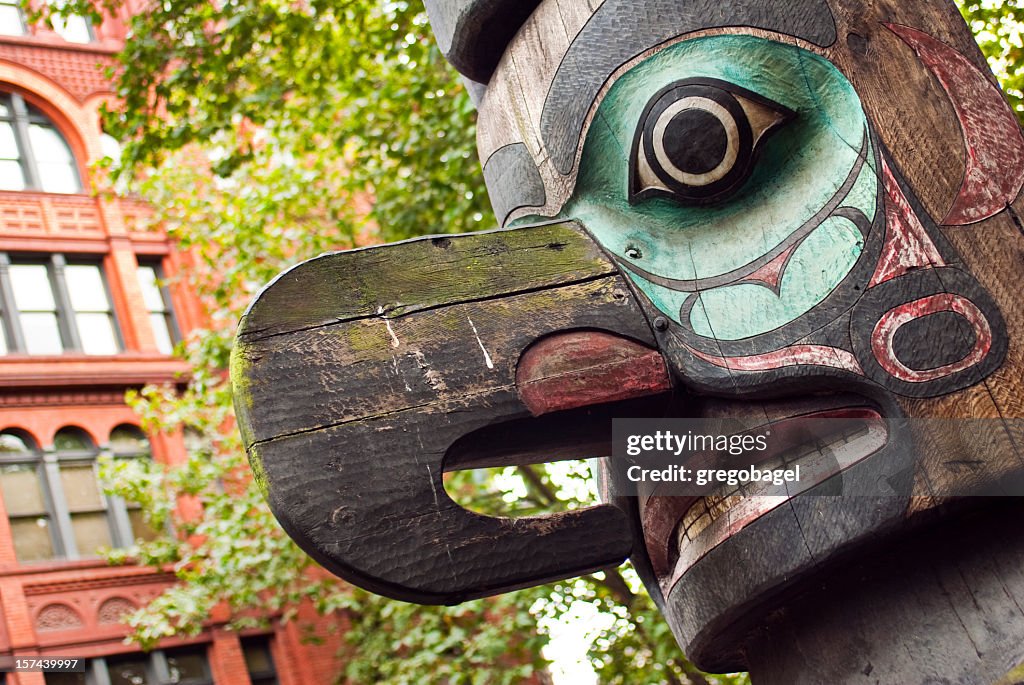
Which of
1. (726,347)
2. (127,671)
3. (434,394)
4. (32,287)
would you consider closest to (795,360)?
(726,347)

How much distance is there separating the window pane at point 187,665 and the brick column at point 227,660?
0.13 m

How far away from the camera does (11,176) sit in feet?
57.0

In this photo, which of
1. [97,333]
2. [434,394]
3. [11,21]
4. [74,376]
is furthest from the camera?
[11,21]

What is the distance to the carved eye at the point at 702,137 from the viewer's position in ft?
6.05

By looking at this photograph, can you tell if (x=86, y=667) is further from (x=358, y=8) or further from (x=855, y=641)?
(x=855, y=641)

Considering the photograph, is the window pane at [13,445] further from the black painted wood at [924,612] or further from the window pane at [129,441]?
the black painted wood at [924,612]

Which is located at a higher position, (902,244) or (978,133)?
(978,133)

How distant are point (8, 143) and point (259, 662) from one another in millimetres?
8383

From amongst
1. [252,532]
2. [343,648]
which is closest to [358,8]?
[252,532]

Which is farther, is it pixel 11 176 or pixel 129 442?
pixel 11 176

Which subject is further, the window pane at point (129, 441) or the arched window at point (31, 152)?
the arched window at point (31, 152)

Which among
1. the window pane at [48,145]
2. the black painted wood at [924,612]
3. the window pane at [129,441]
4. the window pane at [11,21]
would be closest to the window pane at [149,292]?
the window pane at [48,145]

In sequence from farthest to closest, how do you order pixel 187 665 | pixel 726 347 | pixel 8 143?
1. pixel 8 143
2. pixel 187 665
3. pixel 726 347

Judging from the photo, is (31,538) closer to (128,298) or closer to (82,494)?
(82,494)
